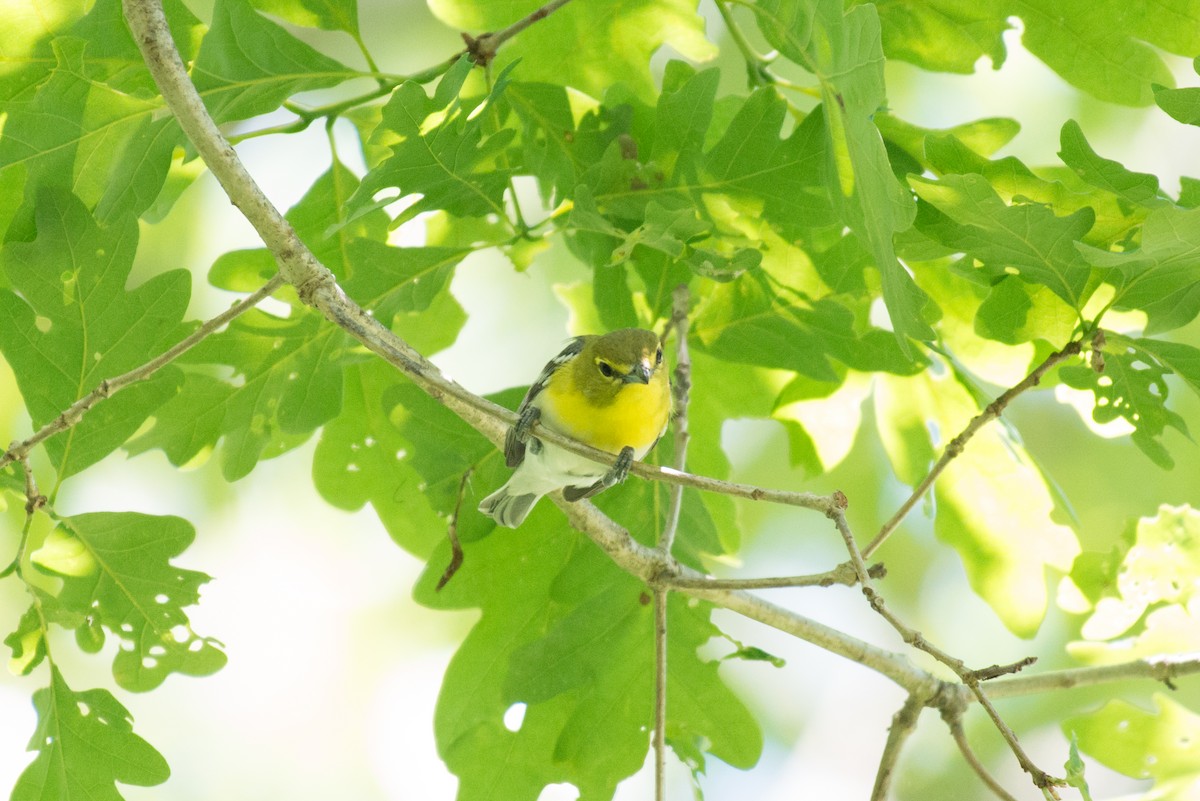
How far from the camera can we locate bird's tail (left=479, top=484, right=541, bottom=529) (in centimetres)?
316

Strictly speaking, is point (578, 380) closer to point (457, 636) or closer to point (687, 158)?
point (687, 158)

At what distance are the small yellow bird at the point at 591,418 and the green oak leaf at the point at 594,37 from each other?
68 centimetres

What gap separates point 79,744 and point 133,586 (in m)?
0.41

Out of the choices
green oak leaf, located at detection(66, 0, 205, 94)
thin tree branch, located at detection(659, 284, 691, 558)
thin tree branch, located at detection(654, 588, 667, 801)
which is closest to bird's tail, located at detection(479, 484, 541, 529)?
thin tree branch, located at detection(659, 284, 691, 558)

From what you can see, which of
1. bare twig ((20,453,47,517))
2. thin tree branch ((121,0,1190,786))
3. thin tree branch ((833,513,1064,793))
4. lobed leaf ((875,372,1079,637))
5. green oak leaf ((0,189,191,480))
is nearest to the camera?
thin tree branch ((833,513,1064,793))

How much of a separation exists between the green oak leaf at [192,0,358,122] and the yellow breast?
1.03 meters

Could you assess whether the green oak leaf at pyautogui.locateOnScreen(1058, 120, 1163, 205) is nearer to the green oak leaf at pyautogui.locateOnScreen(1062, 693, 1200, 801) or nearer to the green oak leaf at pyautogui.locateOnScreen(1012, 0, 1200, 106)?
the green oak leaf at pyautogui.locateOnScreen(1012, 0, 1200, 106)

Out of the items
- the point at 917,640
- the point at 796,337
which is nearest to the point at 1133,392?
the point at 796,337

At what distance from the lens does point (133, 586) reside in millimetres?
2826

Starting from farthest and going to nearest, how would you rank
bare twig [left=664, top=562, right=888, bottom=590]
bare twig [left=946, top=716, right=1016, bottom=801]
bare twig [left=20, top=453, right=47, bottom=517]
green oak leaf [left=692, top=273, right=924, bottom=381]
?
green oak leaf [left=692, top=273, right=924, bottom=381] < bare twig [left=946, top=716, right=1016, bottom=801] < bare twig [left=20, top=453, right=47, bottom=517] < bare twig [left=664, top=562, right=888, bottom=590]

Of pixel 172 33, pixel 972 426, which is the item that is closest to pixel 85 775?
pixel 172 33

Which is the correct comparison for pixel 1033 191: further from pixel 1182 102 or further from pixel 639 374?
pixel 639 374

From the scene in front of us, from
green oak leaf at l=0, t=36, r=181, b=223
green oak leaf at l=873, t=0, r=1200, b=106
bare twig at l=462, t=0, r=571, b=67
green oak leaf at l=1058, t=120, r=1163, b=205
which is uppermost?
green oak leaf at l=873, t=0, r=1200, b=106

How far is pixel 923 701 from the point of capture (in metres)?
2.77
